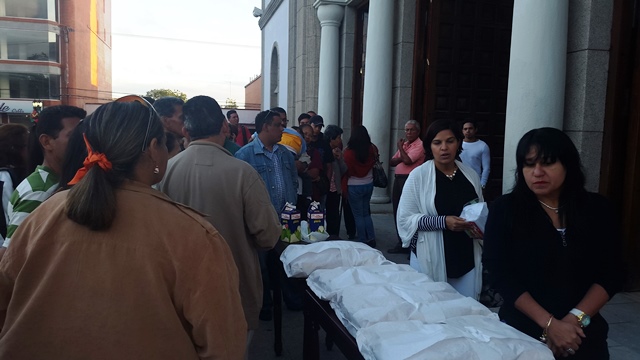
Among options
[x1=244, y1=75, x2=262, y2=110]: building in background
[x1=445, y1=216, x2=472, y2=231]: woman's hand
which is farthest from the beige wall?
[x1=445, y1=216, x2=472, y2=231]: woman's hand

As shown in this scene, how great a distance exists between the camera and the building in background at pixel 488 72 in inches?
192

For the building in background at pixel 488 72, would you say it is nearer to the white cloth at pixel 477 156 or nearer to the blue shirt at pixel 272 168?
the white cloth at pixel 477 156

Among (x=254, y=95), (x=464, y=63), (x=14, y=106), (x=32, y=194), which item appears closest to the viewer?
(x=32, y=194)

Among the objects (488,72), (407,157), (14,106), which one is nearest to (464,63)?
(488,72)

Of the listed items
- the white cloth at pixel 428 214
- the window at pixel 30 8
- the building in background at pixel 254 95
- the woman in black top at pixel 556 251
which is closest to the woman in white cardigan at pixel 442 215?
the white cloth at pixel 428 214

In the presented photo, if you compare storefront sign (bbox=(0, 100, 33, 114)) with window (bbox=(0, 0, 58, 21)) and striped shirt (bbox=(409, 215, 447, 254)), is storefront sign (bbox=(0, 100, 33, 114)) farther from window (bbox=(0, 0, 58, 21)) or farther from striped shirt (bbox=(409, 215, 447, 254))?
striped shirt (bbox=(409, 215, 447, 254))

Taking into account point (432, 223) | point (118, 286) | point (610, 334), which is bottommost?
point (610, 334)

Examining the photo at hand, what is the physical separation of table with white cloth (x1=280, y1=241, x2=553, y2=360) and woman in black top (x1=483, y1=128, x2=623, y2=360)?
20 cm

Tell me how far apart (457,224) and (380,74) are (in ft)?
21.8

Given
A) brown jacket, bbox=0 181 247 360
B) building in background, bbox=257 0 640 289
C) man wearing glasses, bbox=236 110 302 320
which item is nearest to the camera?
brown jacket, bbox=0 181 247 360

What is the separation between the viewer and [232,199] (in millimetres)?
2818

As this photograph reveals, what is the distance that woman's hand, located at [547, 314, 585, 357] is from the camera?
1985 mm

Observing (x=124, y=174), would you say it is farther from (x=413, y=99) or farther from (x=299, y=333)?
(x=413, y=99)

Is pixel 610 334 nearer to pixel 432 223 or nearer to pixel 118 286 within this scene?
pixel 432 223
